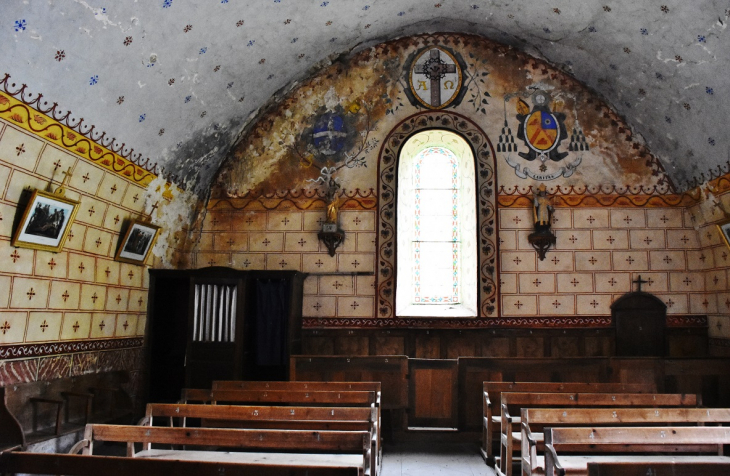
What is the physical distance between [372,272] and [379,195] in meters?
1.36

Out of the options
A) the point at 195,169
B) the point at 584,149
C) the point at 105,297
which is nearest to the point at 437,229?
the point at 584,149

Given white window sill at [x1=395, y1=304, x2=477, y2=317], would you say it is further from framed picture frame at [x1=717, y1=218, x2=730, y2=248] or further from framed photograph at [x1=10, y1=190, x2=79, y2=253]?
framed photograph at [x1=10, y1=190, x2=79, y2=253]

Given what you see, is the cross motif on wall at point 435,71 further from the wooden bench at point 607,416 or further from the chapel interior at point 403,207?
the wooden bench at point 607,416

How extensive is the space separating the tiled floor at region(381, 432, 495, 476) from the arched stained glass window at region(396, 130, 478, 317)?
239 cm

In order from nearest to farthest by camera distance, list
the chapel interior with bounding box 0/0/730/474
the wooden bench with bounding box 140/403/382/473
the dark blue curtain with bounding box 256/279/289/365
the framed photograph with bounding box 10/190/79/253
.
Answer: the wooden bench with bounding box 140/403/382/473 < the framed photograph with bounding box 10/190/79/253 < the chapel interior with bounding box 0/0/730/474 < the dark blue curtain with bounding box 256/279/289/365

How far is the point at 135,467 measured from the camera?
11.5 feet

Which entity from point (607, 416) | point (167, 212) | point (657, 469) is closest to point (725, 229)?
point (607, 416)

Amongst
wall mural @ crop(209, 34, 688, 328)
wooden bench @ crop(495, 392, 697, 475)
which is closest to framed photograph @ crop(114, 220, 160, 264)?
wall mural @ crop(209, 34, 688, 328)

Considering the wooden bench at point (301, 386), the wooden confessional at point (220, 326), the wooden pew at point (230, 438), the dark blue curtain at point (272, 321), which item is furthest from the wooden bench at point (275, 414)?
the dark blue curtain at point (272, 321)

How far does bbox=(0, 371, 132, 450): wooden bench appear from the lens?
5840 mm

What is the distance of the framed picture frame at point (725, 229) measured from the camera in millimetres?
8541

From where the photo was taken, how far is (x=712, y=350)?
9344 mm

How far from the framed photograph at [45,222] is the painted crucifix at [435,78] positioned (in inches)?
239

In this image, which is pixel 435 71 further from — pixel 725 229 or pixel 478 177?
pixel 725 229
